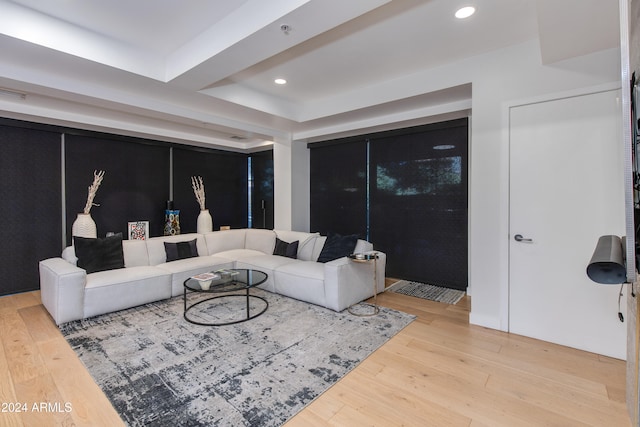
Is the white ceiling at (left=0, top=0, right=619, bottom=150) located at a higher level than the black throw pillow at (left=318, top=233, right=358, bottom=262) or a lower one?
higher

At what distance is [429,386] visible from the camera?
215 centimetres

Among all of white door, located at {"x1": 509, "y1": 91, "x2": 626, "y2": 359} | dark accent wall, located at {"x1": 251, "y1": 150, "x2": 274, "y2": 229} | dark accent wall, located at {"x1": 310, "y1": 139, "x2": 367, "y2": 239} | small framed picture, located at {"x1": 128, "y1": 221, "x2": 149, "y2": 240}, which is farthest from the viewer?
dark accent wall, located at {"x1": 251, "y1": 150, "x2": 274, "y2": 229}

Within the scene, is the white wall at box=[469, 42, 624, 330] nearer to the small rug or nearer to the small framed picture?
the small rug

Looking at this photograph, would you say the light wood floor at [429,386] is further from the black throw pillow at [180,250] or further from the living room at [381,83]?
the black throw pillow at [180,250]

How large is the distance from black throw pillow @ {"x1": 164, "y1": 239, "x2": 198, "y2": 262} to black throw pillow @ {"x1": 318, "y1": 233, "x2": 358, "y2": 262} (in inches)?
77.8

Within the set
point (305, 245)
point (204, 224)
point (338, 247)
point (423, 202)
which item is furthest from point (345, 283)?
point (204, 224)

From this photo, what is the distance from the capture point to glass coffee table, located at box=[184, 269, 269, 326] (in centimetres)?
320

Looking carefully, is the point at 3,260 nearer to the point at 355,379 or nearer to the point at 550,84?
the point at 355,379

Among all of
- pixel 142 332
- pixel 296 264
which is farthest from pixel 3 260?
pixel 296 264

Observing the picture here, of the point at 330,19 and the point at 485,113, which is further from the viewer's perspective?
the point at 485,113

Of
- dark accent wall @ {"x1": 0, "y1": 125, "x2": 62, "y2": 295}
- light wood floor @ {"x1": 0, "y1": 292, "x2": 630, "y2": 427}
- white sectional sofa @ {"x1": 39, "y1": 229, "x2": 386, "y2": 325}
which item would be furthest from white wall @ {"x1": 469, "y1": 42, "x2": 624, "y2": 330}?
dark accent wall @ {"x1": 0, "y1": 125, "x2": 62, "y2": 295}

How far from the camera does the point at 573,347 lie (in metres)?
2.67

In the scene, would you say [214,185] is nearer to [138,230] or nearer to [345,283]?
[138,230]

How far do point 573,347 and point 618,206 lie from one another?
1260 mm
